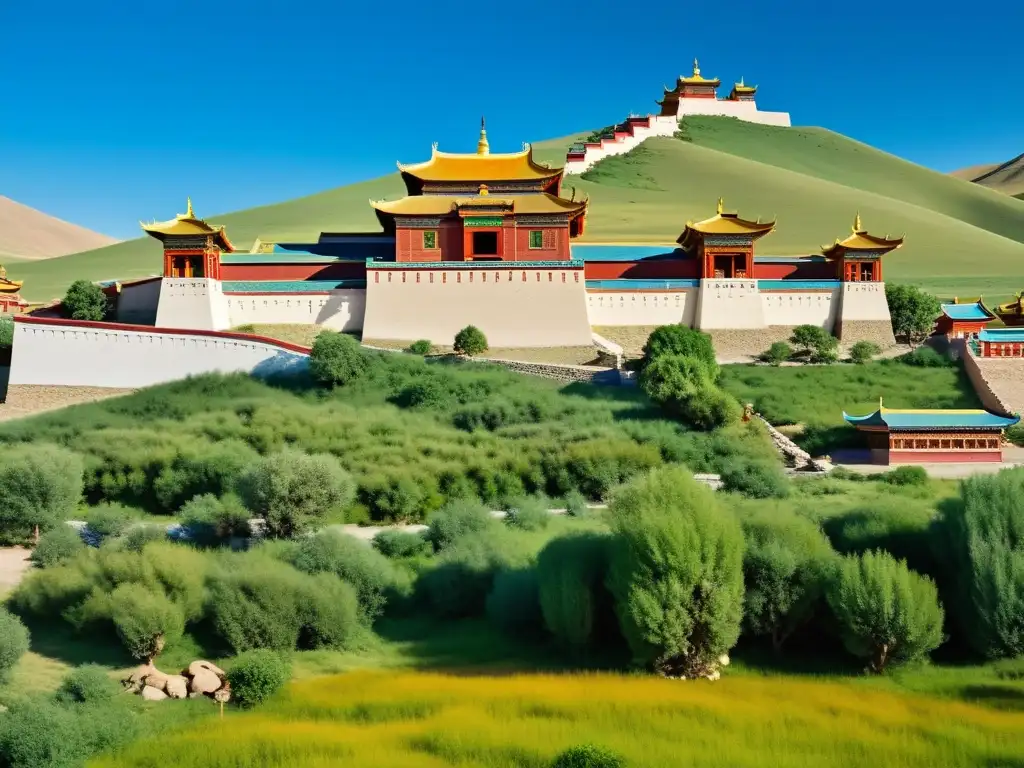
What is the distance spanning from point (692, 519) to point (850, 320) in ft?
78.1

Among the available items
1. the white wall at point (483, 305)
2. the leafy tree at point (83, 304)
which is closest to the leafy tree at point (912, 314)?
the white wall at point (483, 305)

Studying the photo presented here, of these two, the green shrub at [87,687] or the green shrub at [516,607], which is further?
the green shrub at [516,607]

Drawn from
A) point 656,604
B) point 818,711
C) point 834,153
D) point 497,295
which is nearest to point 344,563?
point 656,604

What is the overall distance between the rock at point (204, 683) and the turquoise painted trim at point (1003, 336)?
2661cm

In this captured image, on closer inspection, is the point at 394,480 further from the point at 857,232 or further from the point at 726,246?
the point at 857,232

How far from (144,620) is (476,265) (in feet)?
70.2

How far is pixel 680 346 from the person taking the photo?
2730cm

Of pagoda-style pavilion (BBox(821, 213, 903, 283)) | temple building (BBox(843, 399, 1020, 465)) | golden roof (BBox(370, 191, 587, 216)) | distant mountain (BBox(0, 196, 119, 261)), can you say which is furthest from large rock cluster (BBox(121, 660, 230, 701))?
distant mountain (BBox(0, 196, 119, 261))

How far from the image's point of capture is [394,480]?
2059cm

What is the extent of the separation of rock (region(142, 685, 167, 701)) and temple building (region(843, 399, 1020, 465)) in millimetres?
18344

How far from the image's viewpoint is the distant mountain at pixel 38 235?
433ft

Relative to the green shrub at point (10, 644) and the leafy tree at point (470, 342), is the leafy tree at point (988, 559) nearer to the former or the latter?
the green shrub at point (10, 644)

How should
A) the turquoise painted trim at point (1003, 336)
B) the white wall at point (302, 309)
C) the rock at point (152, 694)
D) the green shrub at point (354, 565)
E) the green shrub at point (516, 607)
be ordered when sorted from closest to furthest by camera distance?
the rock at point (152, 694), the green shrub at point (516, 607), the green shrub at point (354, 565), the turquoise painted trim at point (1003, 336), the white wall at point (302, 309)

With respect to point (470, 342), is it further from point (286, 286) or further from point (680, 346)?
point (286, 286)
